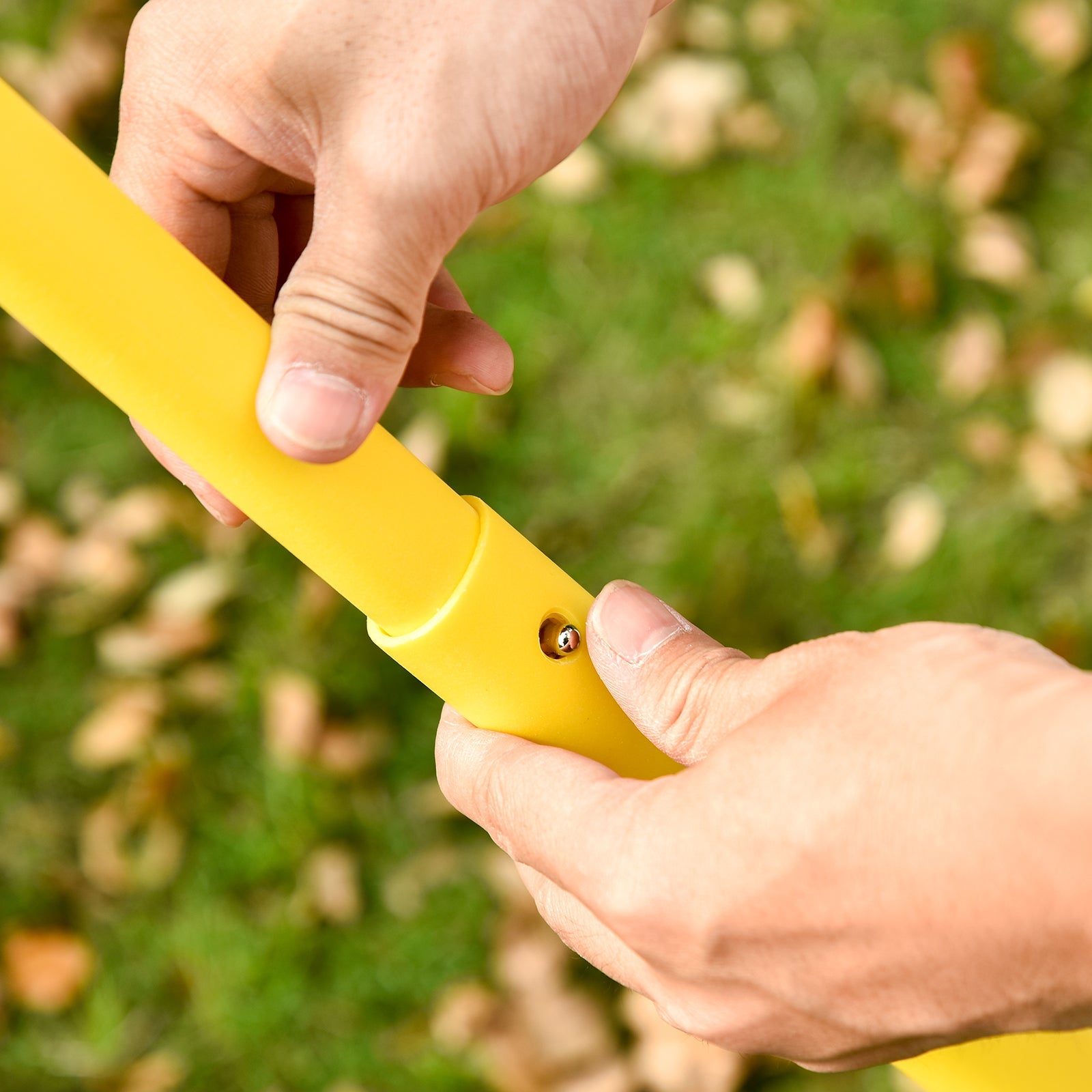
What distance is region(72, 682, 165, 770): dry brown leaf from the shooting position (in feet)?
4.98

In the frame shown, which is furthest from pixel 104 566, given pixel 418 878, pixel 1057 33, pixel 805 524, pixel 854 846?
pixel 1057 33

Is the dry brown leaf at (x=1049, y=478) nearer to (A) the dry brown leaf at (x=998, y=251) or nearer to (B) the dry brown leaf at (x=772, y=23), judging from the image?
(A) the dry brown leaf at (x=998, y=251)

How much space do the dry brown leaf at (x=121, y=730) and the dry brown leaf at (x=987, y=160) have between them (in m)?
1.38

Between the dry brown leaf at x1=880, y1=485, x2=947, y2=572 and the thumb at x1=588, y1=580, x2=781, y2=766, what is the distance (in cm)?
76

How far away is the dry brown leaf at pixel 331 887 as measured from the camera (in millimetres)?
1433

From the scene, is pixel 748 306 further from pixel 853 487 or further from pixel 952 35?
pixel 952 35

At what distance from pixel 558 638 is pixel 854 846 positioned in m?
0.27

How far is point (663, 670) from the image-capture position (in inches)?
33.2

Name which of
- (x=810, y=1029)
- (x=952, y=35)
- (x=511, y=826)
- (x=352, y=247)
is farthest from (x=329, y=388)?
(x=952, y=35)

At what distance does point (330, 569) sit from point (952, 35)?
60.8 inches

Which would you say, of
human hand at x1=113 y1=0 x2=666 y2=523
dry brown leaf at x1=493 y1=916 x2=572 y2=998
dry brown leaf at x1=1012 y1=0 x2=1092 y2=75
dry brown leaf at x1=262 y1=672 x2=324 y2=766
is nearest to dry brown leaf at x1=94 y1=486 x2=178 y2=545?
dry brown leaf at x1=262 y1=672 x2=324 y2=766

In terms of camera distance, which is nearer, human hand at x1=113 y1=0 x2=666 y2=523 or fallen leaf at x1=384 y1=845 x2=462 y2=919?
human hand at x1=113 y1=0 x2=666 y2=523

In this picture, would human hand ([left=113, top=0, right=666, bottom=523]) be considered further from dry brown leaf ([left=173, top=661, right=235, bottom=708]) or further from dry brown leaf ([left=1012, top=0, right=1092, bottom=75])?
dry brown leaf ([left=1012, top=0, right=1092, bottom=75])

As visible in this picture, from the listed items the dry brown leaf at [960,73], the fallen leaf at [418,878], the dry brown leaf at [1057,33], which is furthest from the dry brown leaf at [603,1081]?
the dry brown leaf at [1057,33]
